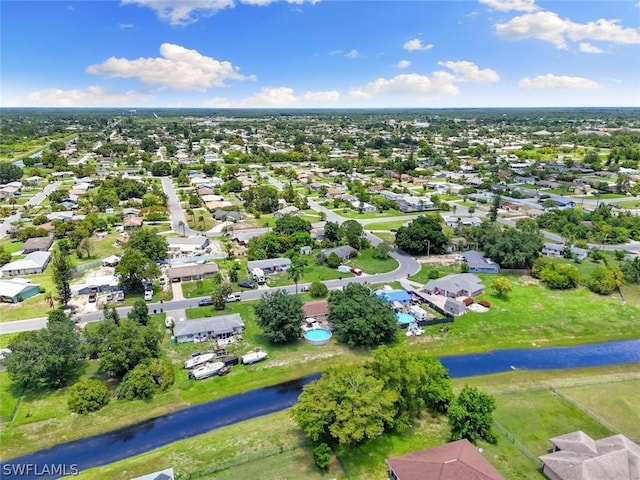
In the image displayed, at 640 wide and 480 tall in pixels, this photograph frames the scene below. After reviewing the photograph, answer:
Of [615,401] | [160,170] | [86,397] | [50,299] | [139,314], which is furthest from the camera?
[160,170]

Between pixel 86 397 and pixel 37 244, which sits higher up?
pixel 37 244

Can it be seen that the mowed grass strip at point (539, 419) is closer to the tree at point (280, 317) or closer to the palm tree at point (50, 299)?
the tree at point (280, 317)

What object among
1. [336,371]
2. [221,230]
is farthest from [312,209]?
[336,371]

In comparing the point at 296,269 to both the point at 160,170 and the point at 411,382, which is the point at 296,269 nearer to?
the point at 411,382

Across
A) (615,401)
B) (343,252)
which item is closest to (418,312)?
(343,252)

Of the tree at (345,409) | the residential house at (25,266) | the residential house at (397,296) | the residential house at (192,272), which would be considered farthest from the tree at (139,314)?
the residential house at (397,296)
